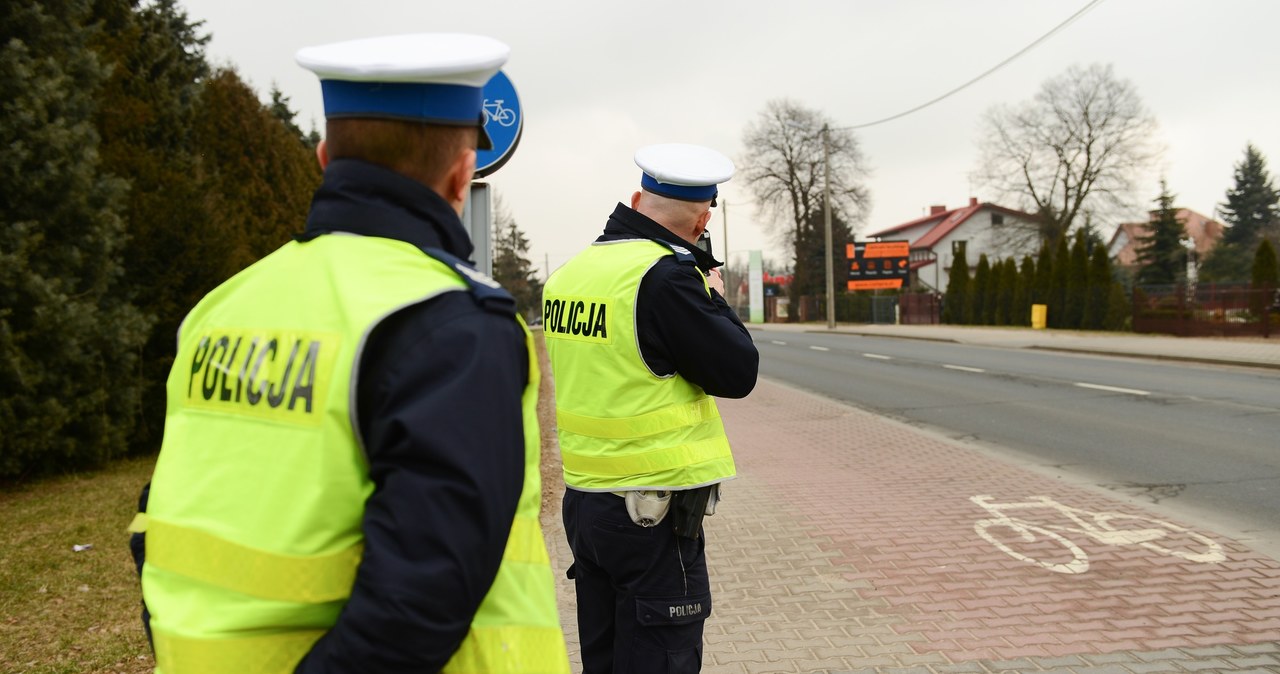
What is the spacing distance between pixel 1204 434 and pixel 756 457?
196 inches

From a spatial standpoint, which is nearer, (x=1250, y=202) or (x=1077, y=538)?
(x=1077, y=538)

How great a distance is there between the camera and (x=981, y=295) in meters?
46.1

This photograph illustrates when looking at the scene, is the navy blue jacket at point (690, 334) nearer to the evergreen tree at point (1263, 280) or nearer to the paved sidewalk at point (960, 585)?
the paved sidewalk at point (960, 585)

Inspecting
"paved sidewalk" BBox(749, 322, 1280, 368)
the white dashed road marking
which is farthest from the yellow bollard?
the white dashed road marking

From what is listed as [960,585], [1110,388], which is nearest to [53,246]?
[960,585]

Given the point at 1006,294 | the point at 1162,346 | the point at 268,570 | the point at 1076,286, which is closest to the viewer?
the point at 268,570

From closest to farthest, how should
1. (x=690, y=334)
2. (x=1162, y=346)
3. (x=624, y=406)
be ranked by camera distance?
(x=690, y=334) → (x=624, y=406) → (x=1162, y=346)

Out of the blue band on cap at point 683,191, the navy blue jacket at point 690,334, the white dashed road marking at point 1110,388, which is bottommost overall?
the white dashed road marking at point 1110,388

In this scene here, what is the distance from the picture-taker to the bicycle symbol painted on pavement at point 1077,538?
5.45 m

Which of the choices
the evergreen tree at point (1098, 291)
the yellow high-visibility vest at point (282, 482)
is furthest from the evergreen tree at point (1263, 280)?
the yellow high-visibility vest at point (282, 482)

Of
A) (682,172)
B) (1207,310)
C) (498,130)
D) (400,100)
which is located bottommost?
(1207,310)

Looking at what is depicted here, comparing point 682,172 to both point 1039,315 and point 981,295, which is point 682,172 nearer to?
point 1039,315

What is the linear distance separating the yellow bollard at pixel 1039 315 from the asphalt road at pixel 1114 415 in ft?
54.6

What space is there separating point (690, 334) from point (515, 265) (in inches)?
2625
